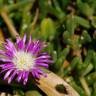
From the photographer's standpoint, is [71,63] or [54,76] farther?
[71,63]

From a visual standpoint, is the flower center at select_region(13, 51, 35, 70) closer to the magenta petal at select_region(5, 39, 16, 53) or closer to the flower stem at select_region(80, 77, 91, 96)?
the magenta petal at select_region(5, 39, 16, 53)

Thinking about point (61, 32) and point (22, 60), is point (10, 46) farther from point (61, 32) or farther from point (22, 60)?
point (61, 32)

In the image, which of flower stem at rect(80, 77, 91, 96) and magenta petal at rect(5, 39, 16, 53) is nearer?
magenta petal at rect(5, 39, 16, 53)

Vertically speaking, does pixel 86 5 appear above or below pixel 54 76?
above

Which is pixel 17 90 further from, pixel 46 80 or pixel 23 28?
pixel 23 28

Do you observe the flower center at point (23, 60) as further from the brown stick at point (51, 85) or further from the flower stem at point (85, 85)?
the flower stem at point (85, 85)

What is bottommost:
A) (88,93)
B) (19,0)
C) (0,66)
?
(88,93)

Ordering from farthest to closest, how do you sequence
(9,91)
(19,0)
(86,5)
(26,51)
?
(19,0)
(86,5)
(9,91)
(26,51)

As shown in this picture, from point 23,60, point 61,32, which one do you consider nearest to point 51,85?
point 23,60

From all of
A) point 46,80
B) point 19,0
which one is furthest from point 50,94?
point 19,0

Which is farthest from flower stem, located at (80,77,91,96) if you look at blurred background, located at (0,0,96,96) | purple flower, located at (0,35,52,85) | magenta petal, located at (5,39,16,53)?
magenta petal, located at (5,39,16,53)
